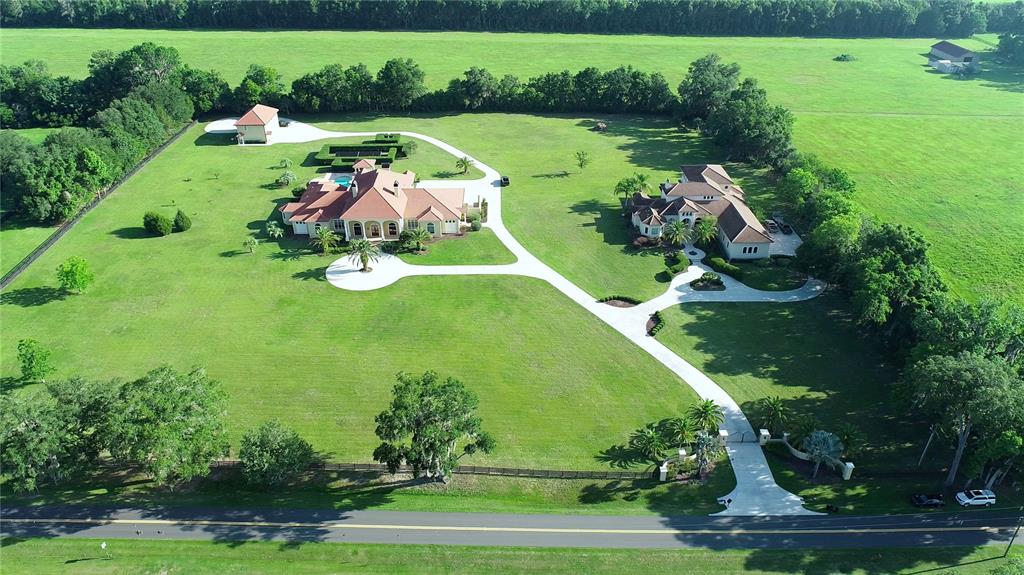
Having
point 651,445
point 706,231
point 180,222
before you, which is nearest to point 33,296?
point 180,222

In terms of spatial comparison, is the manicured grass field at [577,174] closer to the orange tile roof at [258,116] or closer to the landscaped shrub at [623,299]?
the landscaped shrub at [623,299]

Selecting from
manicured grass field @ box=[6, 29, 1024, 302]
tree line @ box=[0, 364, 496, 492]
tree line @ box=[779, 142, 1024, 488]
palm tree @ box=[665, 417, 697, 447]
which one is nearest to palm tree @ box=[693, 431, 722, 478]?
palm tree @ box=[665, 417, 697, 447]

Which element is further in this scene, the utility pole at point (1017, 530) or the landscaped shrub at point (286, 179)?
the landscaped shrub at point (286, 179)

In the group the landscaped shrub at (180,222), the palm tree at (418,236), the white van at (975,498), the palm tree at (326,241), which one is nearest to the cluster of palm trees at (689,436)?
the white van at (975,498)

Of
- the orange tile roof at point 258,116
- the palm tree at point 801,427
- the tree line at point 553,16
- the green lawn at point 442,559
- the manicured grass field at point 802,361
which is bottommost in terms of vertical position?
the green lawn at point 442,559

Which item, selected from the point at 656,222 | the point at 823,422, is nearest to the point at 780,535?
the point at 823,422

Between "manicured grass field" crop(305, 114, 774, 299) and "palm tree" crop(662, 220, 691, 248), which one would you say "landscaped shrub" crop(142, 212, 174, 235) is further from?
"palm tree" crop(662, 220, 691, 248)
